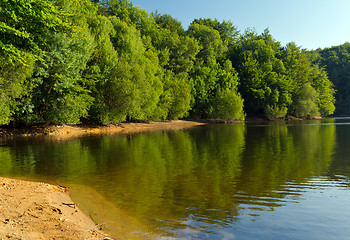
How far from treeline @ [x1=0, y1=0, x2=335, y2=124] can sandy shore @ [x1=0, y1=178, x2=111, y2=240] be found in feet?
23.8

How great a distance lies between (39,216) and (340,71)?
169 m

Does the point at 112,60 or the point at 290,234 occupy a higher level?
the point at 112,60

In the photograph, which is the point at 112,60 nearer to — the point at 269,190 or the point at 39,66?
the point at 39,66

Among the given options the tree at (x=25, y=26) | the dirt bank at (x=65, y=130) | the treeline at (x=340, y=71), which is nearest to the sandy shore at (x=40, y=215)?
the tree at (x=25, y=26)

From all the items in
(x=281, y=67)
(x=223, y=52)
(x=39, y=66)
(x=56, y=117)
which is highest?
(x=223, y=52)

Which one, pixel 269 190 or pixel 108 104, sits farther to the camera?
pixel 108 104

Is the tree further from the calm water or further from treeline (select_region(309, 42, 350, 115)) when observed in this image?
treeline (select_region(309, 42, 350, 115))

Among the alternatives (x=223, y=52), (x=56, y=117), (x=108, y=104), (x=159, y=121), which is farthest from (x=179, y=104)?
(x=223, y=52)

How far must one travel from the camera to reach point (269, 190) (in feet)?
36.9

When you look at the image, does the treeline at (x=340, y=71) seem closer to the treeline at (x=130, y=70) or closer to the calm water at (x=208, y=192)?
the treeline at (x=130, y=70)

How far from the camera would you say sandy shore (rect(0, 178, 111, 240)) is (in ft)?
19.2

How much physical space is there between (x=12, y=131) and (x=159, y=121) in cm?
3806

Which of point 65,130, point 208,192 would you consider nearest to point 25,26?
point 208,192

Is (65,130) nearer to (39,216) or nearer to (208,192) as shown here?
(208,192)
